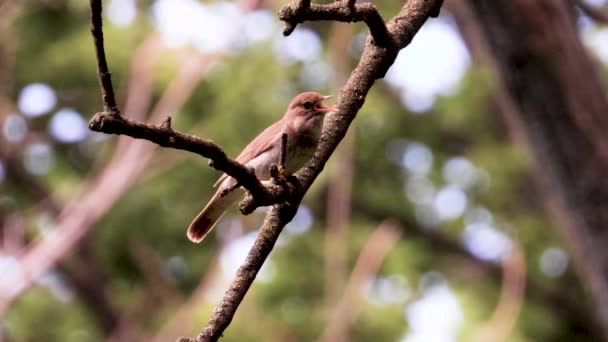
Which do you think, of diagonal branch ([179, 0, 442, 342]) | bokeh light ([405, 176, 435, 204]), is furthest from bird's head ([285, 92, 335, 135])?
bokeh light ([405, 176, 435, 204])

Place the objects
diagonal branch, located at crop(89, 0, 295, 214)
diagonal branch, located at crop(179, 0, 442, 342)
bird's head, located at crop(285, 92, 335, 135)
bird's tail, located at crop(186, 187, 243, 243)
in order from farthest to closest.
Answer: bird's tail, located at crop(186, 187, 243, 243) → bird's head, located at crop(285, 92, 335, 135) → diagonal branch, located at crop(179, 0, 442, 342) → diagonal branch, located at crop(89, 0, 295, 214)

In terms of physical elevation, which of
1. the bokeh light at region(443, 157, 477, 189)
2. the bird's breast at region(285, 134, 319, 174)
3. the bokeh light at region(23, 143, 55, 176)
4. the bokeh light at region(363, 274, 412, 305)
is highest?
the bokeh light at region(23, 143, 55, 176)

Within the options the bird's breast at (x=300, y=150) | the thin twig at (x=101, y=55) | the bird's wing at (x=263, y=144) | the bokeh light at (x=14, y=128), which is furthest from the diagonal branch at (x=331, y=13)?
the bokeh light at (x=14, y=128)

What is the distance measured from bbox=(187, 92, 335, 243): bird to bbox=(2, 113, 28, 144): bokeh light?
3.73m

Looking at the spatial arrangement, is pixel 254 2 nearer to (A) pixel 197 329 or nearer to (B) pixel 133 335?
(A) pixel 197 329

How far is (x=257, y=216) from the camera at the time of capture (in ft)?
18.4

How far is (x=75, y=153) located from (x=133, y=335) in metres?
1.82

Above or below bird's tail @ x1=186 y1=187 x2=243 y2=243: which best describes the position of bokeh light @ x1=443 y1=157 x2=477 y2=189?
above

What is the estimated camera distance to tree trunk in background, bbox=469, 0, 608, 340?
3.96 metres

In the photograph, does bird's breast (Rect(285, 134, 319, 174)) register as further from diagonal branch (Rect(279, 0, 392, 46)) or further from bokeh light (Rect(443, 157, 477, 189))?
bokeh light (Rect(443, 157, 477, 189))

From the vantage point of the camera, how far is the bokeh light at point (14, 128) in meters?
6.22

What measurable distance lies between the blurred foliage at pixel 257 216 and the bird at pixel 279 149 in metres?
2.13

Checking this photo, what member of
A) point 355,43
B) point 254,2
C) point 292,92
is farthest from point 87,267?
point 254,2

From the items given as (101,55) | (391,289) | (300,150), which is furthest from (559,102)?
(101,55)
